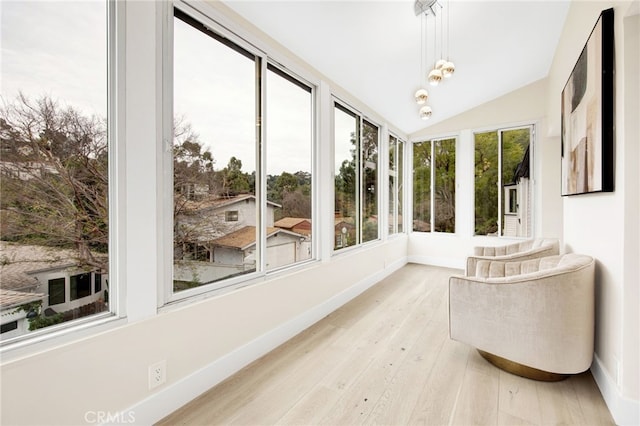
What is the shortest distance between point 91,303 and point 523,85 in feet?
19.6

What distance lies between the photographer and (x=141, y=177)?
5.09 ft

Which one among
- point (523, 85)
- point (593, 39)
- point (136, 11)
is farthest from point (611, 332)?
point (523, 85)

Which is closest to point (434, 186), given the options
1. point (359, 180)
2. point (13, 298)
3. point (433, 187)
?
point (433, 187)

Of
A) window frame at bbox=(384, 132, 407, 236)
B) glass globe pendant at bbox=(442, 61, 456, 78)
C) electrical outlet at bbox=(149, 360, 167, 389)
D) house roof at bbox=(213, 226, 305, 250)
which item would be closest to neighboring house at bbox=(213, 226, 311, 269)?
house roof at bbox=(213, 226, 305, 250)

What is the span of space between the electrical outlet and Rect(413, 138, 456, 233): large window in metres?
5.13

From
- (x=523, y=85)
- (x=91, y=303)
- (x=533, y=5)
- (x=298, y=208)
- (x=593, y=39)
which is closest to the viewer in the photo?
(x=91, y=303)

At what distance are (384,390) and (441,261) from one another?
13.4 feet

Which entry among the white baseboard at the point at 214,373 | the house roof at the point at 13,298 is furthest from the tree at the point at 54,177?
the white baseboard at the point at 214,373

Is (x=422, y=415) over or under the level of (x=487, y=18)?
under

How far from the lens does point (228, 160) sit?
2.14 m

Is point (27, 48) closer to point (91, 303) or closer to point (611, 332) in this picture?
point (91, 303)

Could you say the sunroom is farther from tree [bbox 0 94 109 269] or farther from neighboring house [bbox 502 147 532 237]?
neighboring house [bbox 502 147 532 237]

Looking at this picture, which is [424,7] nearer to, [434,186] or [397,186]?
[397,186]

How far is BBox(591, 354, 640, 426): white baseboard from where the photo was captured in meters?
1.53
